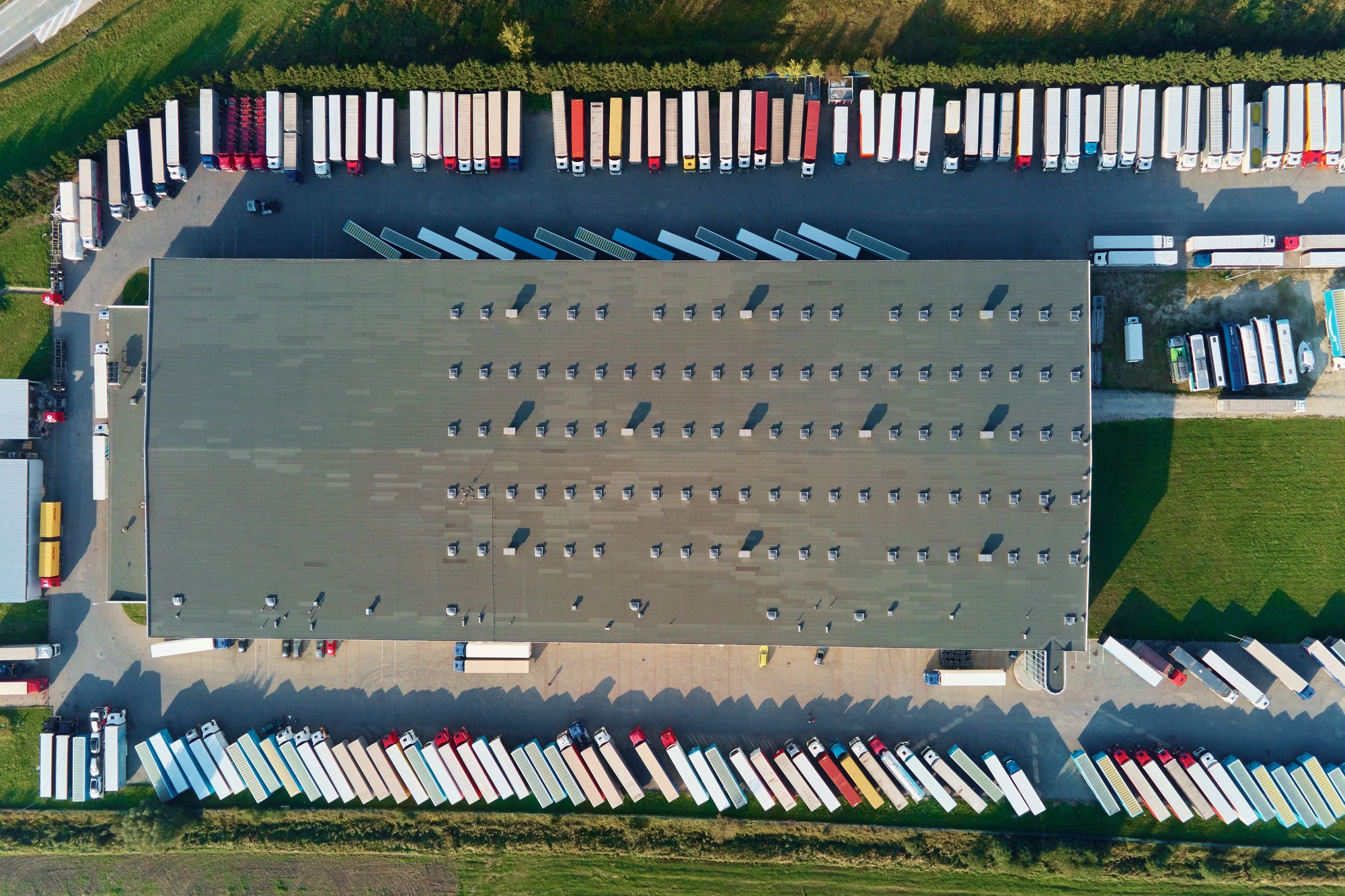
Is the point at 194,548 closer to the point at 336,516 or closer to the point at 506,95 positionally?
the point at 336,516

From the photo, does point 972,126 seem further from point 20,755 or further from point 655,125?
point 20,755

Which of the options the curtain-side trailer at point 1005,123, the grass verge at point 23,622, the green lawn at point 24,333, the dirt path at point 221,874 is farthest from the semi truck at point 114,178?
the curtain-side trailer at point 1005,123

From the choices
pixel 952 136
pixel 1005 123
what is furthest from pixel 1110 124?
pixel 952 136

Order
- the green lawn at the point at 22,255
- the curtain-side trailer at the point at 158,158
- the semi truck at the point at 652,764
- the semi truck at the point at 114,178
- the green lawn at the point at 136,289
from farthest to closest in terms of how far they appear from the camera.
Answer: the green lawn at the point at 22,255
the green lawn at the point at 136,289
the semi truck at the point at 114,178
the curtain-side trailer at the point at 158,158
the semi truck at the point at 652,764

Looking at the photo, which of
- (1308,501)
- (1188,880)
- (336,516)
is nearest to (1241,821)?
(1188,880)

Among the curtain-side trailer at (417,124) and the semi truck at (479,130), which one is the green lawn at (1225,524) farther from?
the curtain-side trailer at (417,124)

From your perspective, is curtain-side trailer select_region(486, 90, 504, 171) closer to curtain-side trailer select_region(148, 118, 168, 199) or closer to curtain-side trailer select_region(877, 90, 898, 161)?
curtain-side trailer select_region(877, 90, 898, 161)
